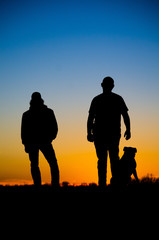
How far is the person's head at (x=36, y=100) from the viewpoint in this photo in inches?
309

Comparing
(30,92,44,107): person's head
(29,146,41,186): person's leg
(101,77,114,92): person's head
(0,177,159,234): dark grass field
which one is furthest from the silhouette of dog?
(30,92,44,107): person's head

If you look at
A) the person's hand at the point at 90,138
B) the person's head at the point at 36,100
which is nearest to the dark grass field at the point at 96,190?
the person's hand at the point at 90,138

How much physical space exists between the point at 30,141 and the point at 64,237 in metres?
4.76

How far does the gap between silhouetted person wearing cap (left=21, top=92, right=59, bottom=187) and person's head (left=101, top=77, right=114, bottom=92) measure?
64.5 inches

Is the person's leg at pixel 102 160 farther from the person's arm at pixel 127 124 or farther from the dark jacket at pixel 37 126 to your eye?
the dark jacket at pixel 37 126

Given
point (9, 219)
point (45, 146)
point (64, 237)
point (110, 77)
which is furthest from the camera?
point (45, 146)

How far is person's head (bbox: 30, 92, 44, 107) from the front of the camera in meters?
7.86

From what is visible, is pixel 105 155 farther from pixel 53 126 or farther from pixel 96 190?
pixel 53 126

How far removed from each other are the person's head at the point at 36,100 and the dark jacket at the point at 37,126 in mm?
97

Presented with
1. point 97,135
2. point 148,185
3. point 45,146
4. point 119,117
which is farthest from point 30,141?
point 148,185

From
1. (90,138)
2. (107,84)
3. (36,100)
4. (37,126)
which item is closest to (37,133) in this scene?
(37,126)

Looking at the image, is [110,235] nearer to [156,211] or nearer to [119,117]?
[156,211]

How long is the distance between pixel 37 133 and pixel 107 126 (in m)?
1.87

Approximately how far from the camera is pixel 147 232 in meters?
3.55
